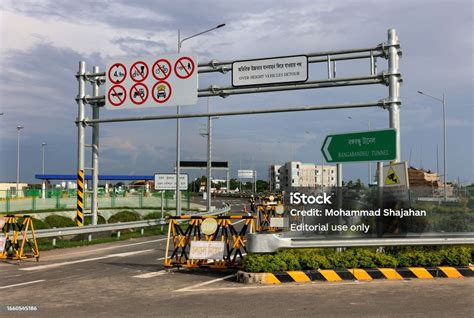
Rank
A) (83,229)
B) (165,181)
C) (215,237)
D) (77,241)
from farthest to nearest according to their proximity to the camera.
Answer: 1. (165,181)
2. (77,241)
3. (83,229)
4. (215,237)

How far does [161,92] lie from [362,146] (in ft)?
27.9

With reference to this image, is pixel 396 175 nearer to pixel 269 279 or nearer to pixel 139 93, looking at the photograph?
pixel 269 279

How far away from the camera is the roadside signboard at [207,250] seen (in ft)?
41.0

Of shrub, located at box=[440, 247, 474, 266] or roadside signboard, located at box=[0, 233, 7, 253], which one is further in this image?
roadside signboard, located at box=[0, 233, 7, 253]

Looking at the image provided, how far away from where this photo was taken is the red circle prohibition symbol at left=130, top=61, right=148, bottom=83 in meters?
18.9

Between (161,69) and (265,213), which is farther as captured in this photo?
(265,213)

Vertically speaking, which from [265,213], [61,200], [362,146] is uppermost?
[362,146]

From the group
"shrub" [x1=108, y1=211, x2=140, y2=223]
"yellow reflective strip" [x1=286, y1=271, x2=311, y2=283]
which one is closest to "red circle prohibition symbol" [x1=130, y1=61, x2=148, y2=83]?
"yellow reflective strip" [x1=286, y1=271, x2=311, y2=283]

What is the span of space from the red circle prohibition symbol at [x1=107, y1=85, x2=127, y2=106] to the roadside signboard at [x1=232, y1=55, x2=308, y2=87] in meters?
4.53

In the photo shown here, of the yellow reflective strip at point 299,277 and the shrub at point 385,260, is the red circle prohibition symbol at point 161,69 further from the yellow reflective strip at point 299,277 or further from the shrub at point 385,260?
the shrub at point 385,260

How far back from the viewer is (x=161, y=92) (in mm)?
18656

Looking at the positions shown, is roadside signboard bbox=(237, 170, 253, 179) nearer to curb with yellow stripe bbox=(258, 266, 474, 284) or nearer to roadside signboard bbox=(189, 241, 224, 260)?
roadside signboard bbox=(189, 241, 224, 260)

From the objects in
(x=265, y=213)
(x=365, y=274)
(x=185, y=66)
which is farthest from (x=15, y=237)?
(x=265, y=213)

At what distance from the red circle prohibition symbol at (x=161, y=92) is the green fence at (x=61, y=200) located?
556 inches
